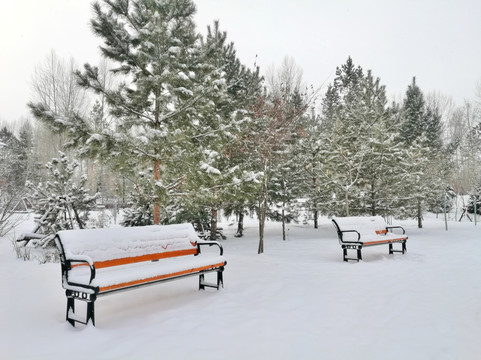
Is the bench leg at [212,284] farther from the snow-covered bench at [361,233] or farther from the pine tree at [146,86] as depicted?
the snow-covered bench at [361,233]

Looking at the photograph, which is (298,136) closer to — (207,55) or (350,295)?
(207,55)

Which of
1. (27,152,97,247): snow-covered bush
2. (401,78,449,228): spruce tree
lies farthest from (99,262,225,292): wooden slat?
(401,78,449,228): spruce tree

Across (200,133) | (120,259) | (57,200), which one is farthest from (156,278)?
(57,200)

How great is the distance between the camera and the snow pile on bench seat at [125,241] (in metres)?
4.16

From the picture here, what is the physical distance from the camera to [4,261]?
8.45 meters

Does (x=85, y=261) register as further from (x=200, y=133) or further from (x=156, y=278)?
(x=200, y=133)

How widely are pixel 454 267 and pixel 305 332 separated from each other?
5.61 m

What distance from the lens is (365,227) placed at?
9320 millimetres

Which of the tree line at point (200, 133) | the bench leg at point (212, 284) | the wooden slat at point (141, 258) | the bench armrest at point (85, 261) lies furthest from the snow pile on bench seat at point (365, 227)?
the bench armrest at point (85, 261)

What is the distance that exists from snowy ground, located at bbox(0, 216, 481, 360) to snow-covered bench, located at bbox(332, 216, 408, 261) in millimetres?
1290

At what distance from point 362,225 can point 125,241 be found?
6.64 meters

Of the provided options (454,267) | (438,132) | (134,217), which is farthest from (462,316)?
(438,132)

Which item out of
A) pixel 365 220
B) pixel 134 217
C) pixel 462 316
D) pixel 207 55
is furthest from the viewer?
pixel 134 217

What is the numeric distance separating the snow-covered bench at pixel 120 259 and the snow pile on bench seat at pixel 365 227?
4.33 metres
